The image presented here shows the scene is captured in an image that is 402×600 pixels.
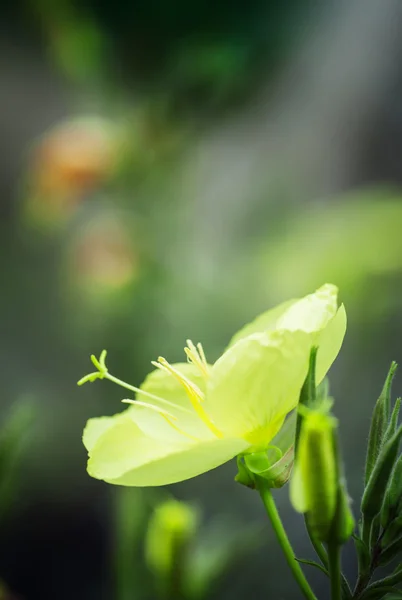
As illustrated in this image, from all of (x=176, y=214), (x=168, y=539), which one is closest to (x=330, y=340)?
(x=168, y=539)

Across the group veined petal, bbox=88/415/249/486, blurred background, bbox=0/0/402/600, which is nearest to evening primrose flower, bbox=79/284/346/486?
veined petal, bbox=88/415/249/486

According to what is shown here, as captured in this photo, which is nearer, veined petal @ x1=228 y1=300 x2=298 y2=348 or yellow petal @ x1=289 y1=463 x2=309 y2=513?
yellow petal @ x1=289 y1=463 x2=309 y2=513

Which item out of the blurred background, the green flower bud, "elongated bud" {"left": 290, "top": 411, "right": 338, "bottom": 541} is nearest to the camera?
"elongated bud" {"left": 290, "top": 411, "right": 338, "bottom": 541}

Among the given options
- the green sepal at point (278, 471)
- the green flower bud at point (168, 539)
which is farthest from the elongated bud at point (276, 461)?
the green flower bud at point (168, 539)

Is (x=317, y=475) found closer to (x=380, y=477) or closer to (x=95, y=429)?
(x=380, y=477)

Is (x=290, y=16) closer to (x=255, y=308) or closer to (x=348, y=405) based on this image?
(x=255, y=308)

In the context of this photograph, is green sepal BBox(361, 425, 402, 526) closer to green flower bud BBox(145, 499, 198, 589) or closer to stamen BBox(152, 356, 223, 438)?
stamen BBox(152, 356, 223, 438)

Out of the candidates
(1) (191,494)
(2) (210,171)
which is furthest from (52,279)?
(1) (191,494)

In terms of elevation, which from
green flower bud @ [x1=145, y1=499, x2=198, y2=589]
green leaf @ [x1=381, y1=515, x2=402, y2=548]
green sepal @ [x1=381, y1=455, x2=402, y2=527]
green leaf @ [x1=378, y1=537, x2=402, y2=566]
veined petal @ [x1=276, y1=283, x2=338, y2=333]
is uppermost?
veined petal @ [x1=276, y1=283, x2=338, y2=333]
